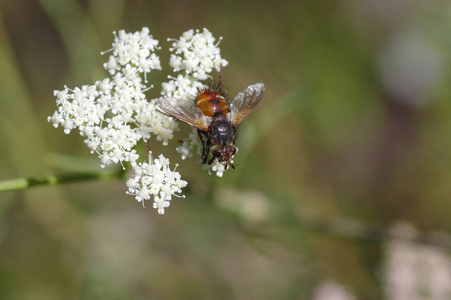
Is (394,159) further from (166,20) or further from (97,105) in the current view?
(97,105)

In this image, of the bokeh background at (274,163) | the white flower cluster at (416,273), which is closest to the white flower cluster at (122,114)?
the bokeh background at (274,163)

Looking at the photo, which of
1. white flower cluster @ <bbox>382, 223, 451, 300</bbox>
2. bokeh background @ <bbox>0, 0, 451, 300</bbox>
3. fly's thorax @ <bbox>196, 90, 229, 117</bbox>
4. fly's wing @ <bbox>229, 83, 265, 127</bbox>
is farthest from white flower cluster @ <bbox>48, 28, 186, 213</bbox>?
white flower cluster @ <bbox>382, 223, 451, 300</bbox>

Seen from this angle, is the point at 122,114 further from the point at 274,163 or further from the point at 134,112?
the point at 274,163

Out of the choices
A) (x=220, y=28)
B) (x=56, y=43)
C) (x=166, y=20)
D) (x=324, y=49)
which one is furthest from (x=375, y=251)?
(x=56, y=43)

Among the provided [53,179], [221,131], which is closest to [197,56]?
[221,131]

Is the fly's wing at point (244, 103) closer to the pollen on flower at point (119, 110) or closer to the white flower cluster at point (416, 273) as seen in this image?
the pollen on flower at point (119, 110)

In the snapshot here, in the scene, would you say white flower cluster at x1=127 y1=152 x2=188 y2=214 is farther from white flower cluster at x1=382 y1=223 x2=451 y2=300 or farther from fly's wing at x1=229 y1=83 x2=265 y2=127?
white flower cluster at x1=382 y1=223 x2=451 y2=300
